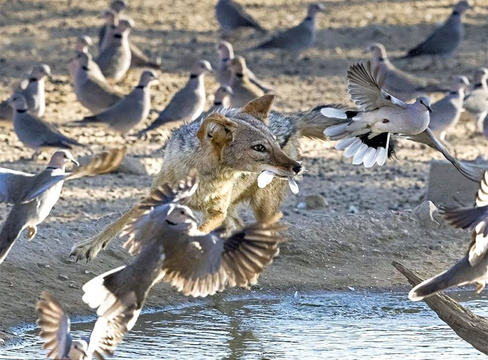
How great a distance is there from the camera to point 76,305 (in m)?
7.94

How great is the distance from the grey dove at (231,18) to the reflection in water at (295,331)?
10096 millimetres

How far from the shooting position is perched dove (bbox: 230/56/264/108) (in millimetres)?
14008

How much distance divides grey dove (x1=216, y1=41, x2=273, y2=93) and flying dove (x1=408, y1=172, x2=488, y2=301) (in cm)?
845

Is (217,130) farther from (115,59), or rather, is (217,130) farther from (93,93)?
(115,59)

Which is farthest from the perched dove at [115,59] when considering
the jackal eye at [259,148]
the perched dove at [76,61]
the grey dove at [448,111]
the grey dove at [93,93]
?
the jackal eye at [259,148]

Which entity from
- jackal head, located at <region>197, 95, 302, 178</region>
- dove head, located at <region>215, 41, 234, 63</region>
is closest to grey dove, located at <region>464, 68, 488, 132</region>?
dove head, located at <region>215, 41, 234, 63</region>

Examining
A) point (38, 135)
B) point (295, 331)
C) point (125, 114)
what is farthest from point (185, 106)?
point (295, 331)

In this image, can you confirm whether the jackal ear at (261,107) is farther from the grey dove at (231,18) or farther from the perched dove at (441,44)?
the grey dove at (231,18)

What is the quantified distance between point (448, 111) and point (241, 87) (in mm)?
2347

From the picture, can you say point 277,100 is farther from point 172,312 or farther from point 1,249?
point 1,249

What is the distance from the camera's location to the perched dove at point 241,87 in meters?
14.0

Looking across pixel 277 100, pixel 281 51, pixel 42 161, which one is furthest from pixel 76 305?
pixel 281 51

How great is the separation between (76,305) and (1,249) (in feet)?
3.77

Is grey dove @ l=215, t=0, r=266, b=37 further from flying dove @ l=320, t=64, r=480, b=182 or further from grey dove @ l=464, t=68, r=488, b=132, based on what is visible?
flying dove @ l=320, t=64, r=480, b=182
